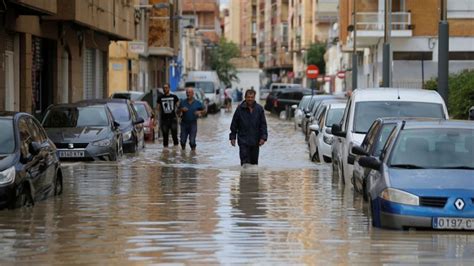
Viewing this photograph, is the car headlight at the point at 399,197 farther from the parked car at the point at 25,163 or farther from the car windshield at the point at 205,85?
the car windshield at the point at 205,85

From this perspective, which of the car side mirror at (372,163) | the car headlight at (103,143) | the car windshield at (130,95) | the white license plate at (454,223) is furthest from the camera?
the car windshield at (130,95)

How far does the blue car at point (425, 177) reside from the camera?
40.1ft

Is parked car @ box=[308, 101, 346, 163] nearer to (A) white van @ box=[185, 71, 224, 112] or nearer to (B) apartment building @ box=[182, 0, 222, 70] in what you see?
(A) white van @ box=[185, 71, 224, 112]

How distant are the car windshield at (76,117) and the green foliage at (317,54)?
89.6m

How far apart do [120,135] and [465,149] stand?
14.0 m

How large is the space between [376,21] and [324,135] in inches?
1405

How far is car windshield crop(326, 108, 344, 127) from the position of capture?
2680cm

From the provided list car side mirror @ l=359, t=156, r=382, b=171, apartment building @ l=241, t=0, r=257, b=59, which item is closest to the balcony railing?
car side mirror @ l=359, t=156, r=382, b=171

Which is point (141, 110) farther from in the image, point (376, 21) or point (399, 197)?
point (376, 21)

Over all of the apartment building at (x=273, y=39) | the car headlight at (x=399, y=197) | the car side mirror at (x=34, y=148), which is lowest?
the car headlight at (x=399, y=197)

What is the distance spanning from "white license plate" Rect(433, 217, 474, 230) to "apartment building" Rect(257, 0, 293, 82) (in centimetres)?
13078

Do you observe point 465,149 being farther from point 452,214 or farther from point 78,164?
point 78,164

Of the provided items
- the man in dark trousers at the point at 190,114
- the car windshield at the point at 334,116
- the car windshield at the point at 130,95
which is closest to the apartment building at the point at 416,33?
the car windshield at the point at 130,95

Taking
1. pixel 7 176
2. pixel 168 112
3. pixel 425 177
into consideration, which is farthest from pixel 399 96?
pixel 168 112
